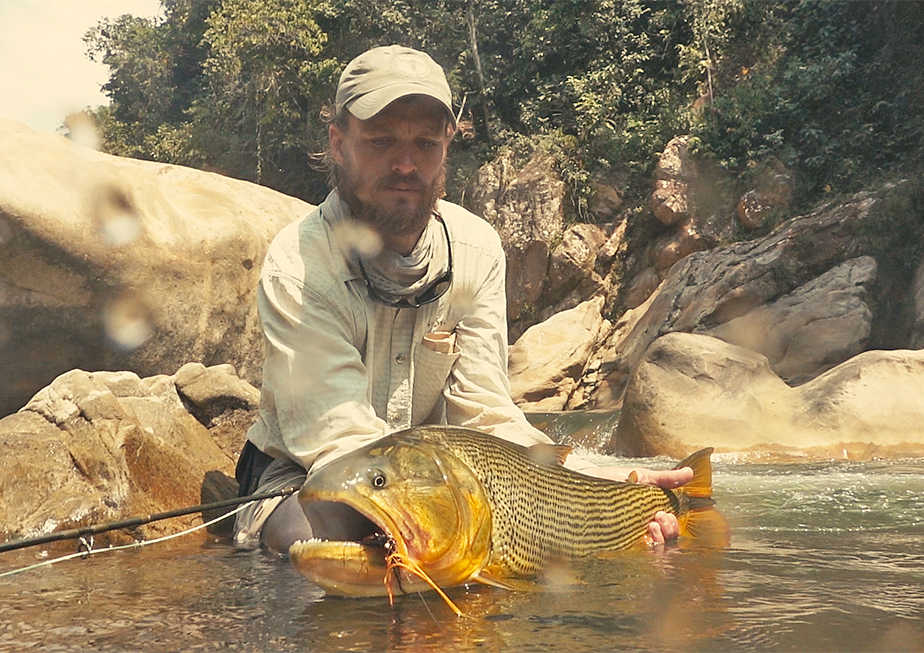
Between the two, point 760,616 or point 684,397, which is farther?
point 684,397

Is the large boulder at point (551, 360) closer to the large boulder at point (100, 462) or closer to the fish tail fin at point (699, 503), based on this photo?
the large boulder at point (100, 462)

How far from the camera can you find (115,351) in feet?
28.9

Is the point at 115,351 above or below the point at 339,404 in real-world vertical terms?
above

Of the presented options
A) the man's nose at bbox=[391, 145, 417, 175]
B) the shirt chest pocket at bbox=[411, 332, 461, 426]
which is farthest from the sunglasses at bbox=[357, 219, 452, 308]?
the man's nose at bbox=[391, 145, 417, 175]

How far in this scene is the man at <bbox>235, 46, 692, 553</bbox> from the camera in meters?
3.54

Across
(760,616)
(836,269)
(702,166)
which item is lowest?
(760,616)

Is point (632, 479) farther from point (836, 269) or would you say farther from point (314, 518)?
point (836, 269)

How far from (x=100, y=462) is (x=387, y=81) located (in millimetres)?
2493

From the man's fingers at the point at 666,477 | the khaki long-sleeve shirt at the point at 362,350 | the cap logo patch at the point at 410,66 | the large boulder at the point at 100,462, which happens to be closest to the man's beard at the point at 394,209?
the khaki long-sleeve shirt at the point at 362,350

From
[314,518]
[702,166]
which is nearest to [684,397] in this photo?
[314,518]

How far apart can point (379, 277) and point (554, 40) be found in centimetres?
2345

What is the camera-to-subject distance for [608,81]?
24.2 m

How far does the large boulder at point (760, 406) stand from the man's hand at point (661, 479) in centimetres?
607

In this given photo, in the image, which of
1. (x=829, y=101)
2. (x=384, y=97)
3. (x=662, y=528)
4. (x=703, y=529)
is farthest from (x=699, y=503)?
(x=829, y=101)
